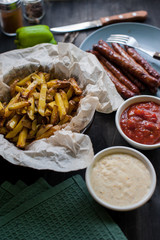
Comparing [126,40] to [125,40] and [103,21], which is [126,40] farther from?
[103,21]

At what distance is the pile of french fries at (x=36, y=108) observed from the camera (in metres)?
2.15

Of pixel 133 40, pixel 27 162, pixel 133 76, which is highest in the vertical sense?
pixel 133 40

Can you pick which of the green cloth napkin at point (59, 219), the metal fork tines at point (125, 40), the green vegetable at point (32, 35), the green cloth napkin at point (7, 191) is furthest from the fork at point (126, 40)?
the green cloth napkin at point (7, 191)

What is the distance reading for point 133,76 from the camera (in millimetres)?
2697

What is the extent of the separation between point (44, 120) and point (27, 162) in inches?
15.6

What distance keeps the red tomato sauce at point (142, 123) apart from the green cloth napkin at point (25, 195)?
0.70 metres

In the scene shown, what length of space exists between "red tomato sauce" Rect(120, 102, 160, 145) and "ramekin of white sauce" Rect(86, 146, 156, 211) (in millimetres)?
189

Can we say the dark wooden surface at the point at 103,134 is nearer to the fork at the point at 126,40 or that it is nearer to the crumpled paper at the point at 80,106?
the crumpled paper at the point at 80,106

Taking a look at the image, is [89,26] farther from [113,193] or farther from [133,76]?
[113,193]

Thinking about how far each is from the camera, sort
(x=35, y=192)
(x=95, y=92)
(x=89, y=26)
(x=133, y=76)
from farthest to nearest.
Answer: (x=89, y=26) → (x=133, y=76) → (x=95, y=92) → (x=35, y=192)

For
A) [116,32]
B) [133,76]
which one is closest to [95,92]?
[133,76]

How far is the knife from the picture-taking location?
3188 millimetres

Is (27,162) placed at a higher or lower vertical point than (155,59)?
lower

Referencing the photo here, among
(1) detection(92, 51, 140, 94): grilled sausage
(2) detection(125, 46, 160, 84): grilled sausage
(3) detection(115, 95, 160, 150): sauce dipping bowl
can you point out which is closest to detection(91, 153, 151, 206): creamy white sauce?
(3) detection(115, 95, 160, 150): sauce dipping bowl
